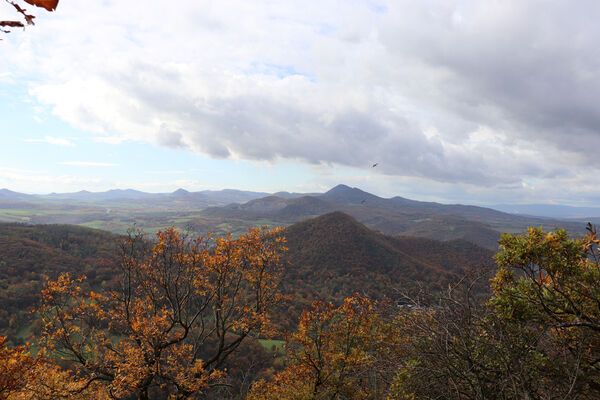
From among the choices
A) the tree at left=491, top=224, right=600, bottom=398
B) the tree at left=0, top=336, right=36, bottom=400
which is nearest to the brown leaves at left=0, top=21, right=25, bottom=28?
the tree at left=0, top=336, right=36, bottom=400

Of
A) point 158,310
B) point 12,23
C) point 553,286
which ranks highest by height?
point 12,23

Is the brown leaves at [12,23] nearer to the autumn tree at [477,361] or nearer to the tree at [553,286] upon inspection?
the autumn tree at [477,361]

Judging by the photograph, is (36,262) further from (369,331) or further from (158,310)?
(369,331)

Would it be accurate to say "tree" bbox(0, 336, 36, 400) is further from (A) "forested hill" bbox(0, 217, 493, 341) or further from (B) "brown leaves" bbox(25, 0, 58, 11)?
(A) "forested hill" bbox(0, 217, 493, 341)

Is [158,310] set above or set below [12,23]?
below

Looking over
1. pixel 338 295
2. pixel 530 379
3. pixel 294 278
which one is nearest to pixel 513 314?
pixel 530 379

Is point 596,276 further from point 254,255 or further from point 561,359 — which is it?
point 254,255

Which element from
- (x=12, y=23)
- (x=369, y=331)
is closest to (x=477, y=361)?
(x=12, y=23)
